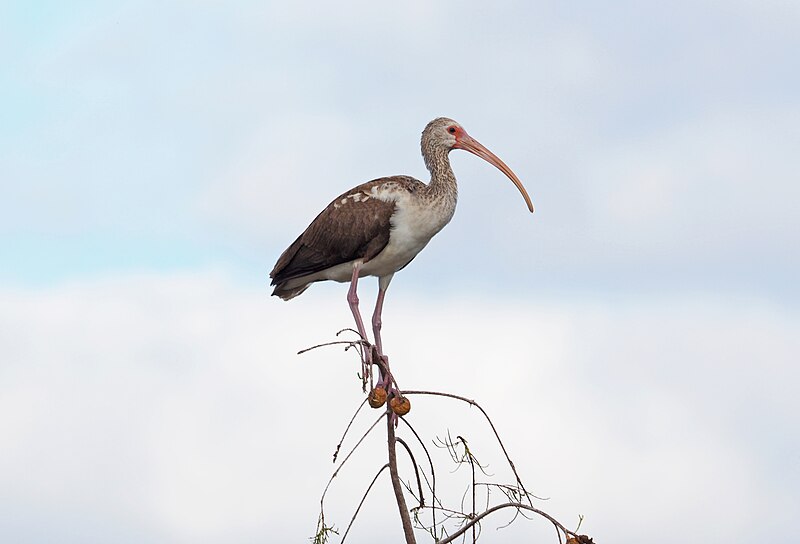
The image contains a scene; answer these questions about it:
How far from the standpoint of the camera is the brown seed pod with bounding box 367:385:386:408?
25.4 feet

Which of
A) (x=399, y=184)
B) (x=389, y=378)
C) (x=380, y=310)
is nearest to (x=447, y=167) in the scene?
(x=399, y=184)

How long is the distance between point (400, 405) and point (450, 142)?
21.9 feet

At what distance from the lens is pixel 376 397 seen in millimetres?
7742

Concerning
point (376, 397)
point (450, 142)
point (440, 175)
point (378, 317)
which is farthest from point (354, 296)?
point (376, 397)

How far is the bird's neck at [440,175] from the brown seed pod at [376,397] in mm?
5579

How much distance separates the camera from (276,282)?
1352cm

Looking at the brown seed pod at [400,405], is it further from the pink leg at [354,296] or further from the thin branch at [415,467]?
the pink leg at [354,296]

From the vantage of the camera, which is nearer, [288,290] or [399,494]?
[399,494]

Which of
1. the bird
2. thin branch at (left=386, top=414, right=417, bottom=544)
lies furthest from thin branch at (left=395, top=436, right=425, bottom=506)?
the bird

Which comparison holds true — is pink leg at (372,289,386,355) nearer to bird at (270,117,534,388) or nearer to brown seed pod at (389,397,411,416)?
bird at (270,117,534,388)

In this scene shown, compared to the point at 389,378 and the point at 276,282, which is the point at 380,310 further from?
the point at 389,378

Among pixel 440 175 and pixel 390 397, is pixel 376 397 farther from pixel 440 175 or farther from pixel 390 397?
pixel 440 175

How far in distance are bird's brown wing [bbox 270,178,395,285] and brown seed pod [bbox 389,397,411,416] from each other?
18.0 ft

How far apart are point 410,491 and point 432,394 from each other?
2.46 feet
